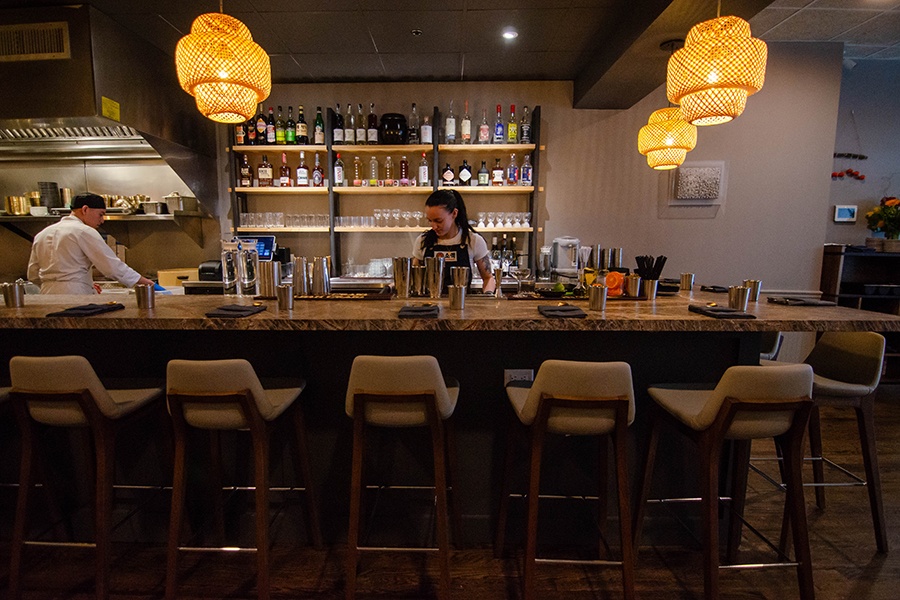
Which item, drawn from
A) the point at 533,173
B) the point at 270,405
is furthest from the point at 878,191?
the point at 270,405

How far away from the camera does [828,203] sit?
14.9 ft

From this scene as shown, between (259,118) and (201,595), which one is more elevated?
(259,118)

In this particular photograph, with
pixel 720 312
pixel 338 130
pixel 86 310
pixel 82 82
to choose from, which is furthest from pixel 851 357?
pixel 82 82

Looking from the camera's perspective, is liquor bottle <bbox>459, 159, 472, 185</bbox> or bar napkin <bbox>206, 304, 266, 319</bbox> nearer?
bar napkin <bbox>206, 304, 266, 319</bbox>

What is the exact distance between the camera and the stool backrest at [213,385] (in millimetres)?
1447

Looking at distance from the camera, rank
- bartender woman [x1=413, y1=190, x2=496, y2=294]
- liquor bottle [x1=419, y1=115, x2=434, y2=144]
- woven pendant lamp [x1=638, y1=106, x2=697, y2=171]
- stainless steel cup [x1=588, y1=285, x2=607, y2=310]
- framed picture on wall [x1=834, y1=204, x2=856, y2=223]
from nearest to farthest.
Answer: stainless steel cup [x1=588, y1=285, x2=607, y2=310], woven pendant lamp [x1=638, y1=106, x2=697, y2=171], bartender woman [x1=413, y1=190, x2=496, y2=294], liquor bottle [x1=419, y1=115, x2=434, y2=144], framed picture on wall [x1=834, y1=204, x2=856, y2=223]

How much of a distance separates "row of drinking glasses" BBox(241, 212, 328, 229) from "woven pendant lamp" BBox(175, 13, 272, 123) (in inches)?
86.3

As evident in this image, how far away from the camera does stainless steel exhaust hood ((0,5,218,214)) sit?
3.11m

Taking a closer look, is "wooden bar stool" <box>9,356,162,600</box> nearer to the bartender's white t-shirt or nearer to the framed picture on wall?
the bartender's white t-shirt

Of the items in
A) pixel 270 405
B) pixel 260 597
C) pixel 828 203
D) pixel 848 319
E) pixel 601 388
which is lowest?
pixel 260 597

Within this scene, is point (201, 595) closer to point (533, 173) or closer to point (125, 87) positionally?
point (125, 87)

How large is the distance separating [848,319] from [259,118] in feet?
14.8

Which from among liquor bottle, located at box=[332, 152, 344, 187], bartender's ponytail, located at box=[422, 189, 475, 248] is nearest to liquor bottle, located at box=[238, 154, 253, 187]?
liquor bottle, located at box=[332, 152, 344, 187]

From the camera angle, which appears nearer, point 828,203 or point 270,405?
point 270,405
